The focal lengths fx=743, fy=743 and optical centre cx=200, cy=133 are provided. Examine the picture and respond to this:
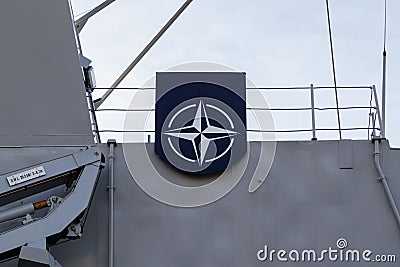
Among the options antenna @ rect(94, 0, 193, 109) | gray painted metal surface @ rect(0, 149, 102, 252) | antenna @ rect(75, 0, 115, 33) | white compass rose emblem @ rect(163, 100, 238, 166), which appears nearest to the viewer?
gray painted metal surface @ rect(0, 149, 102, 252)

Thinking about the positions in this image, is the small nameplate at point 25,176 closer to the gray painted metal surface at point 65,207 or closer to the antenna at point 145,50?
the gray painted metal surface at point 65,207

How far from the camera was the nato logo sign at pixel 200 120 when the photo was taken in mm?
6516

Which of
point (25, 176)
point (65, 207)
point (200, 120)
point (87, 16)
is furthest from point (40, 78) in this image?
point (87, 16)

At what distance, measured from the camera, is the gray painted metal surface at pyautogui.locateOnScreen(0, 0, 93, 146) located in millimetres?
6262

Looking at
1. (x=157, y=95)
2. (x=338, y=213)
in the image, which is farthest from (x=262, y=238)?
(x=157, y=95)

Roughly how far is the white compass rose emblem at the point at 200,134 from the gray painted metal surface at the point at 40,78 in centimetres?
78

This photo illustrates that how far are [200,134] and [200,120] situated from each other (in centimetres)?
13

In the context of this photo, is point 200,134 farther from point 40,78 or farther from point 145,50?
point 145,50

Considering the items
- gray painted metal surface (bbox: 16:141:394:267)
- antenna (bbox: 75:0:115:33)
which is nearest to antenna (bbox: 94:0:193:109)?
antenna (bbox: 75:0:115:33)

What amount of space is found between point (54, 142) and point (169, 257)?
4.53 feet

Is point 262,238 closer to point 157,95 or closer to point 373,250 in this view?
point 373,250

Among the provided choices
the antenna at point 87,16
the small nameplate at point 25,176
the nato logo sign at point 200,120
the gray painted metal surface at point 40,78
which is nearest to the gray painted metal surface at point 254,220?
the nato logo sign at point 200,120

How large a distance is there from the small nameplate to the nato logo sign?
45.1 inches

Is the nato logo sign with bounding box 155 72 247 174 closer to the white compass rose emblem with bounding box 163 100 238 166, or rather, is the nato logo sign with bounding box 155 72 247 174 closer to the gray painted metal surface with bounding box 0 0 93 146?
the white compass rose emblem with bounding box 163 100 238 166
